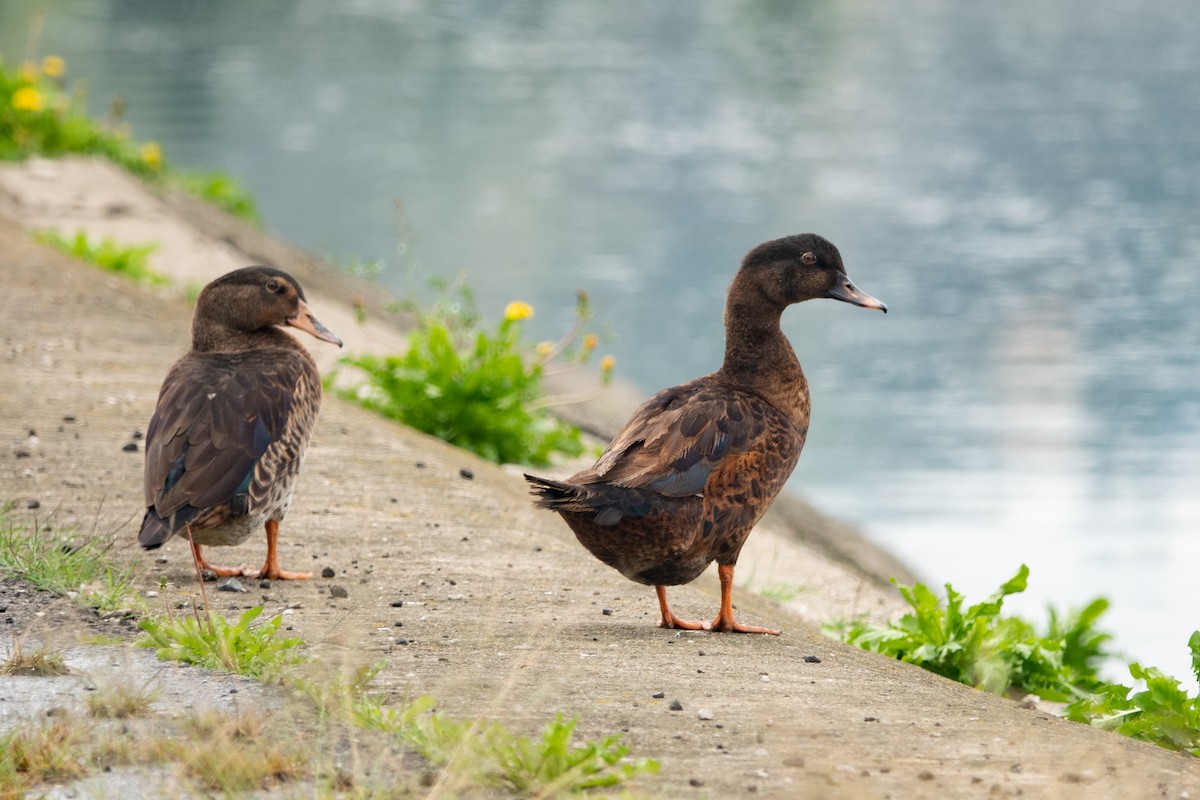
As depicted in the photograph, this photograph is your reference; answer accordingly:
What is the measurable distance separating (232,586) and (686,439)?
5.35ft

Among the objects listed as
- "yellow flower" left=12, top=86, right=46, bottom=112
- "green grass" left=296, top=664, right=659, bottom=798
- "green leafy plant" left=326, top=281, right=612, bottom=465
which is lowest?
"green grass" left=296, top=664, right=659, bottom=798

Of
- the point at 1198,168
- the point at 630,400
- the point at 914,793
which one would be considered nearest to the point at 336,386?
the point at 630,400

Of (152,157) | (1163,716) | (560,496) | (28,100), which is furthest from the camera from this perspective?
(152,157)

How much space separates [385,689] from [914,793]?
1397mm

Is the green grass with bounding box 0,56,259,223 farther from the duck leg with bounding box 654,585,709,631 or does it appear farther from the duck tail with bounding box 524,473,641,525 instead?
the duck tail with bounding box 524,473,641,525

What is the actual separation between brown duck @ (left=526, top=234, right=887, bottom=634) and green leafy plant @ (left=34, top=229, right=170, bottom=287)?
24.6ft

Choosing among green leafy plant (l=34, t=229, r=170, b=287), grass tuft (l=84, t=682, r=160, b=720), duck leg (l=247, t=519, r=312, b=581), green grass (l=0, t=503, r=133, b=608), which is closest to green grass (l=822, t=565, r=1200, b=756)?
duck leg (l=247, t=519, r=312, b=581)

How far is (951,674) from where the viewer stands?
221 inches

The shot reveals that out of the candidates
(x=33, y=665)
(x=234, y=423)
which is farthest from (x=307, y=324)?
(x=33, y=665)

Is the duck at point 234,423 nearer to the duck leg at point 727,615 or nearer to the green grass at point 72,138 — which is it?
the duck leg at point 727,615

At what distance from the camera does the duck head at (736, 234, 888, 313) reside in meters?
5.37

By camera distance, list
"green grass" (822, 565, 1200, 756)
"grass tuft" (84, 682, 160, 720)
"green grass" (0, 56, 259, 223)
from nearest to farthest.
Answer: "grass tuft" (84, 682, 160, 720) → "green grass" (822, 565, 1200, 756) → "green grass" (0, 56, 259, 223)

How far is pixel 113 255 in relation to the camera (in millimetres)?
11875

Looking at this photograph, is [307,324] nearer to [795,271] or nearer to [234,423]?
[234,423]
